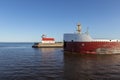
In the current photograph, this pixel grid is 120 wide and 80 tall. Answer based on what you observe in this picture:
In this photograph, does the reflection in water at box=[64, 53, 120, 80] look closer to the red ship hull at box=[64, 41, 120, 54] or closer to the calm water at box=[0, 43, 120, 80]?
the calm water at box=[0, 43, 120, 80]

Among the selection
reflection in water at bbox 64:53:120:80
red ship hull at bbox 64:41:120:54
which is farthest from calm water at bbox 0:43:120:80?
red ship hull at bbox 64:41:120:54

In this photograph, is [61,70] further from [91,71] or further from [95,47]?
[95,47]

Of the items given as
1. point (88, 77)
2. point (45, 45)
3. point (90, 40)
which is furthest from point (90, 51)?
point (45, 45)

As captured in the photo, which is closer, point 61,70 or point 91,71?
point 91,71

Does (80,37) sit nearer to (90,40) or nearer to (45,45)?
(90,40)

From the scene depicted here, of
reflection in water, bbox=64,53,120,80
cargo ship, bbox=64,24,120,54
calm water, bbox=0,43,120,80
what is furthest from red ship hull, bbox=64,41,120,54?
reflection in water, bbox=64,53,120,80

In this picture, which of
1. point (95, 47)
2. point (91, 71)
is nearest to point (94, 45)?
point (95, 47)

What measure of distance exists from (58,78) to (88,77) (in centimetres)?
331

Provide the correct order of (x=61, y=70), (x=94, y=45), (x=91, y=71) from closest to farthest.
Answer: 1. (x=91, y=71)
2. (x=61, y=70)
3. (x=94, y=45)

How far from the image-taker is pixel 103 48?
43.5 meters

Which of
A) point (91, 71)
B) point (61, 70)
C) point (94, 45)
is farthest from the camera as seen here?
point (94, 45)

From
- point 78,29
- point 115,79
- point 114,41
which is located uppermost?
point 78,29

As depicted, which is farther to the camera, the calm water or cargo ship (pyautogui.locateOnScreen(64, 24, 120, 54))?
cargo ship (pyautogui.locateOnScreen(64, 24, 120, 54))

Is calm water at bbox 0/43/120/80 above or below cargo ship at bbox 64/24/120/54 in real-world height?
below
